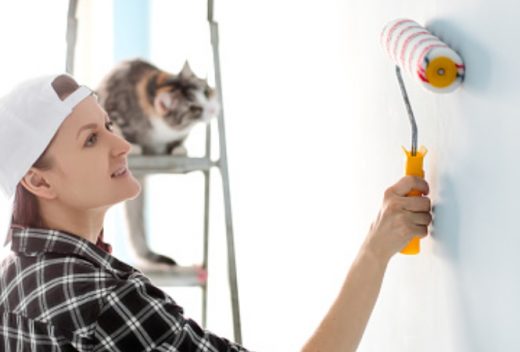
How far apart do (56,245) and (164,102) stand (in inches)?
37.6

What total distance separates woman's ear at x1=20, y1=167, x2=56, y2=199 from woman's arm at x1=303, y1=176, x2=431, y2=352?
0.42 meters

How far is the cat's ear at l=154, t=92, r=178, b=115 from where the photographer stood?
76.2 inches

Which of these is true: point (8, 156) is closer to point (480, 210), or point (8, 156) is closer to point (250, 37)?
point (480, 210)

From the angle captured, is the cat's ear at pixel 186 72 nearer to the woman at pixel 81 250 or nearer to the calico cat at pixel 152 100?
the calico cat at pixel 152 100

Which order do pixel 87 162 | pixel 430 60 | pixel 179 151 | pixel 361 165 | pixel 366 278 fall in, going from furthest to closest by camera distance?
pixel 179 151 < pixel 361 165 < pixel 87 162 < pixel 366 278 < pixel 430 60

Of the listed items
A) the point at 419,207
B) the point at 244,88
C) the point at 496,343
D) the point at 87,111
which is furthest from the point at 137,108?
the point at 496,343

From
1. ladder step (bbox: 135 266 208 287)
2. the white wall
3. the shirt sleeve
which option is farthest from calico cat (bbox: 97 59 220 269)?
the shirt sleeve

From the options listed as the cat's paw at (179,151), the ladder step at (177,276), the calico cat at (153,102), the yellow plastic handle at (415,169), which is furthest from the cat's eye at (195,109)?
the yellow plastic handle at (415,169)

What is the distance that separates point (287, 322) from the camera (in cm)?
187

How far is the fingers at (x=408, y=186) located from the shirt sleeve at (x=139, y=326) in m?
0.30

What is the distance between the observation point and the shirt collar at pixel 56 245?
103 cm

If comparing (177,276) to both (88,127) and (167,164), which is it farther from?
(88,127)

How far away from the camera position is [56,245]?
3.38 ft

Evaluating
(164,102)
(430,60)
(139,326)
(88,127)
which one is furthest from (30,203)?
(164,102)
